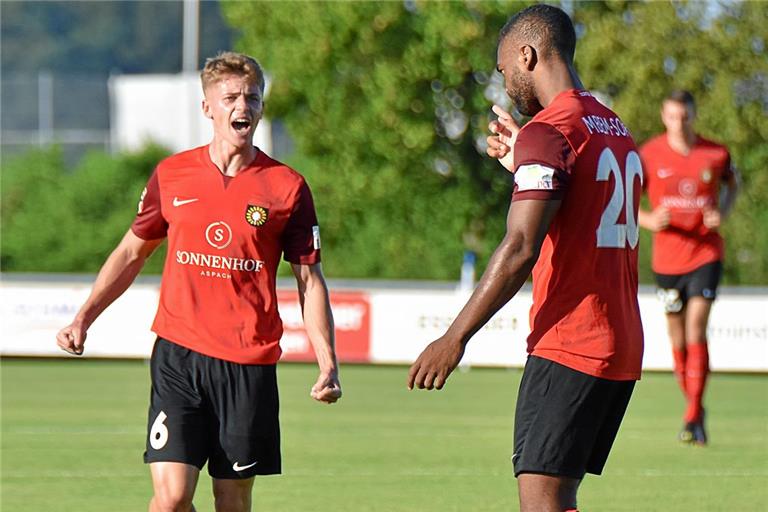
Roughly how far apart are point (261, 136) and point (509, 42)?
48.0 meters

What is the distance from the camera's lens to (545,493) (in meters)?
5.46

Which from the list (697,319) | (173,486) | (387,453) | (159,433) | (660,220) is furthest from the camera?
(697,319)

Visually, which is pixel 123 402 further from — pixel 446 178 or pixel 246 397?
pixel 446 178

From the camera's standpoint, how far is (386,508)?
30.0ft

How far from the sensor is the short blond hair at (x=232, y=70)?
6.94 m

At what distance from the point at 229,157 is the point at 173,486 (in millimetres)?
1482

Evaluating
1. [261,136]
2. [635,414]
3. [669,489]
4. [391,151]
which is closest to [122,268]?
[669,489]

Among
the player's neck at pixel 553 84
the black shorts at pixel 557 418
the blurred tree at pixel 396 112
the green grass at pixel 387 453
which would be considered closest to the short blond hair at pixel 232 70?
the player's neck at pixel 553 84

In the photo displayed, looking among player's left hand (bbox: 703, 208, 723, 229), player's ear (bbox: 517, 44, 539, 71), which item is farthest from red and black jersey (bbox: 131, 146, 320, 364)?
player's left hand (bbox: 703, 208, 723, 229)

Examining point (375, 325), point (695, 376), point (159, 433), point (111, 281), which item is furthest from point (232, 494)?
point (375, 325)

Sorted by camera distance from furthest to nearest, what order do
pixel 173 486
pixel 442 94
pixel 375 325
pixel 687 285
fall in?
pixel 442 94 → pixel 375 325 → pixel 687 285 → pixel 173 486

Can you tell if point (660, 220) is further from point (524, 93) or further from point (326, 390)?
point (524, 93)

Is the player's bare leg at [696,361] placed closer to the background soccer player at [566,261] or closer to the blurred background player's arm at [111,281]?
the blurred background player's arm at [111,281]

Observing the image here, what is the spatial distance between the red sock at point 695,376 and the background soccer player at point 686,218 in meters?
0.07
